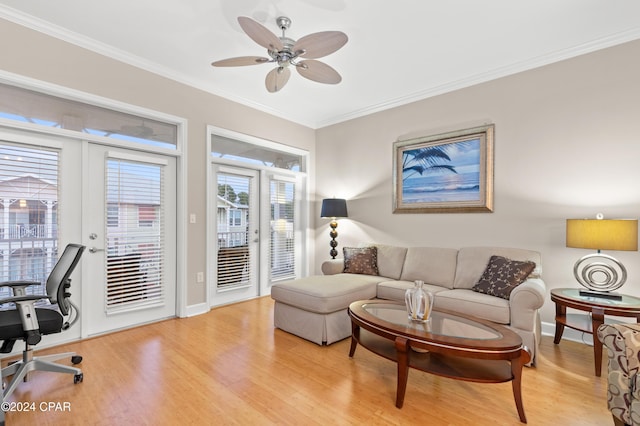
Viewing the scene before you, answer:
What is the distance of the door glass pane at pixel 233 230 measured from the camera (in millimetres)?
4156

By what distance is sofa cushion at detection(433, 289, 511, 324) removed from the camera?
2.56 meters

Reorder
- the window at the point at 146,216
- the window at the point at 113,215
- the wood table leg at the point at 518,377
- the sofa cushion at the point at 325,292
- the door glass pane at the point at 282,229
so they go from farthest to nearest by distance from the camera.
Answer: the door glass pane at the point at 282,229
the window at the point at 146,216
the window at the point at 113,215
the sofa cushion at the point at 325,292
the wood table leg at the point at 518,377

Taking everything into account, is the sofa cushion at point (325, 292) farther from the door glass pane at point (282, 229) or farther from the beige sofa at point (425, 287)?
the door glass pane at point (282, 229)

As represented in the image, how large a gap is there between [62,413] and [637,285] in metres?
4.47

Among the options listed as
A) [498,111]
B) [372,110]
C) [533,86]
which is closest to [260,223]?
[372,110]

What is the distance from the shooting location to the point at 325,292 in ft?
9.61

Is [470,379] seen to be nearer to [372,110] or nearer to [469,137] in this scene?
[469,137]

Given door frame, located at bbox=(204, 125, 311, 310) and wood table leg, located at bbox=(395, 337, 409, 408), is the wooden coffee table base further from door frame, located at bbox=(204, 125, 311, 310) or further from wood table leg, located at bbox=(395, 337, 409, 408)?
door frame, located at bbox=(204, 125, 311, 310)

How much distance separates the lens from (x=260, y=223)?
4.62 meters

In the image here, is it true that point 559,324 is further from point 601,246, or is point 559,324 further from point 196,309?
point 196,309

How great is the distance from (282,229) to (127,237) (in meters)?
2.22

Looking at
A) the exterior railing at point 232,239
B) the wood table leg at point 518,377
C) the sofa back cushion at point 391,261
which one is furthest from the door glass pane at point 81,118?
the wood table leg at point 518,377

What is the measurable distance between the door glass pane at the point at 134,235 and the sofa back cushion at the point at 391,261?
2.65 m

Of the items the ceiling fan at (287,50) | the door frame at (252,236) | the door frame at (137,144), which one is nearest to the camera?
the ceiling fan at (287,50)
